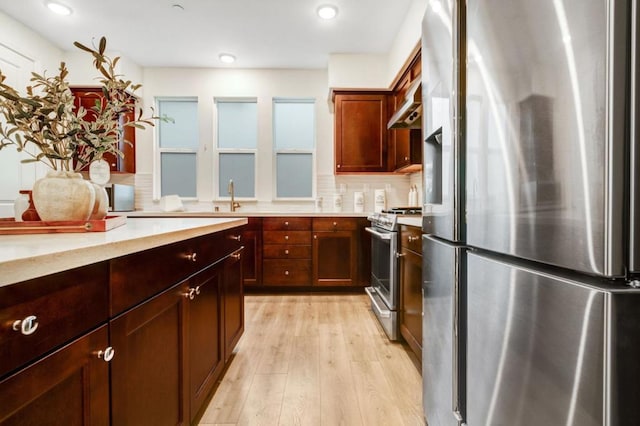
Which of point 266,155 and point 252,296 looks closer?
point 252,296

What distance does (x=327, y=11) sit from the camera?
307 centimetres

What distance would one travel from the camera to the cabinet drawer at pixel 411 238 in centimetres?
186

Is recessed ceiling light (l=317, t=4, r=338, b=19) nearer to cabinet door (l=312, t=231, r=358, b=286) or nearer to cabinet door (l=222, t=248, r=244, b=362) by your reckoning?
cabinet door (l=312, t=231, r=358, b=286)

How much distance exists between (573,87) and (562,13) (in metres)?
0.14

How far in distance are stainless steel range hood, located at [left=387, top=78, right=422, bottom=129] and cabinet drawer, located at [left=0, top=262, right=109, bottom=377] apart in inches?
77.4

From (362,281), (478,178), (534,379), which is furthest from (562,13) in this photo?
(362,281)

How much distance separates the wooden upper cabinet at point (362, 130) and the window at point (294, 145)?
63 cm

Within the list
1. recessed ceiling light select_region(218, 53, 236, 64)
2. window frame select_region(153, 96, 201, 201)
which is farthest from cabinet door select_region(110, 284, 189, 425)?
recessed ceiling light select_region(218, 53, 236, 64)

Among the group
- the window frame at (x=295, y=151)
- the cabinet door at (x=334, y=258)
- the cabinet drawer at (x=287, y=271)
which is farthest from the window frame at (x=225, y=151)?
the cabinet door at (x=334, y=258)

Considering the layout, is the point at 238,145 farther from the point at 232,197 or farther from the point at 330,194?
the point at 330,194

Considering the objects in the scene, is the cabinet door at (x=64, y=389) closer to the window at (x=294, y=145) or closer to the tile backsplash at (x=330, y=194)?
the tile backsplash at (x=330, y=194)

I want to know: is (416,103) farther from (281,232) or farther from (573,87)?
(281,232)

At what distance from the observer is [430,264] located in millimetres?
1340

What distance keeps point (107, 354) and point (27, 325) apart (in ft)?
0.85
